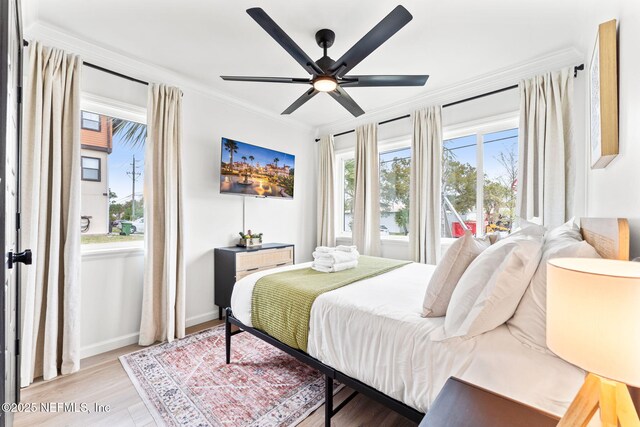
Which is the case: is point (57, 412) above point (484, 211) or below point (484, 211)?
below

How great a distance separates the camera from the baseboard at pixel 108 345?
2502 millimetres

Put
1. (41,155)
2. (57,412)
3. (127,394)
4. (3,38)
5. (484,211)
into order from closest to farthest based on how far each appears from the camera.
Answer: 1. (3,38)
2. (57,412)
3. (127,394)
4. (41,155)
5. (484,211)

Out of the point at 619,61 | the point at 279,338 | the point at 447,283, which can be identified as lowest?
the point at 279,338

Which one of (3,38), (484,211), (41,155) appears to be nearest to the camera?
(3,38)

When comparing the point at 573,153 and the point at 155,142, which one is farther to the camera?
the point at 155,142

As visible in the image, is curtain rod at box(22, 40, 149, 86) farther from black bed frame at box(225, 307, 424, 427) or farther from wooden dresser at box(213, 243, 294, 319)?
black bed frame at box(225, 307, 424, 427)

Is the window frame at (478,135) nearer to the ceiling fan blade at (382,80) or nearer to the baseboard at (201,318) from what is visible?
the ceiling fan blade at (382,80)

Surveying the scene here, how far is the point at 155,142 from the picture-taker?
2781 mm

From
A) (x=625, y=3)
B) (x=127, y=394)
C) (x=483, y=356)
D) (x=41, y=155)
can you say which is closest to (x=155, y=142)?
(x=41, y=155)

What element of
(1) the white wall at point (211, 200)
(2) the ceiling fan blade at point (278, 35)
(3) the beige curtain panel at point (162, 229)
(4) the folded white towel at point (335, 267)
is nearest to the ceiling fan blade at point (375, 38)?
(2) the ceiling fan blade at point (278, 35)

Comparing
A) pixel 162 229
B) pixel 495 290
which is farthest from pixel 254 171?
pixel 495 290

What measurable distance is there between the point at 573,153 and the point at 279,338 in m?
2.94

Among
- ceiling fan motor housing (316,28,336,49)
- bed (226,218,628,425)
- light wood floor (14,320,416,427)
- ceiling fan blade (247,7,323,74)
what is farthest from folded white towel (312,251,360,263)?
ceiling fan motor housing (316,28,336,49)

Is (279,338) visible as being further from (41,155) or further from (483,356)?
(41,155)
